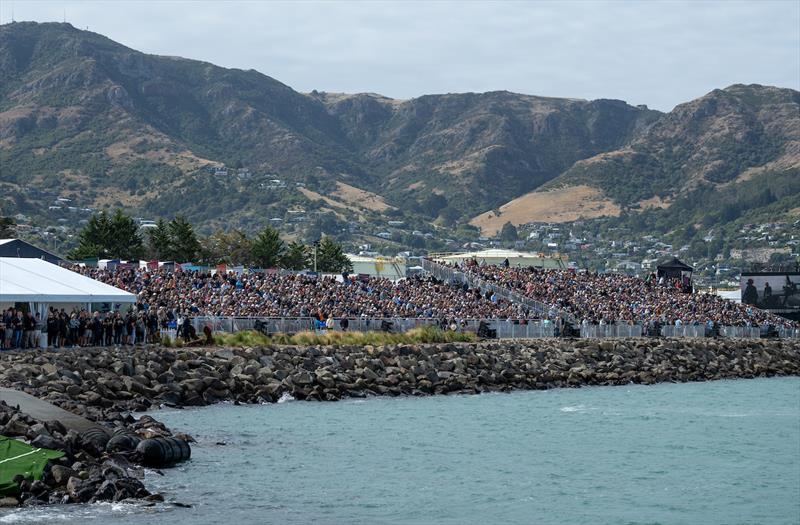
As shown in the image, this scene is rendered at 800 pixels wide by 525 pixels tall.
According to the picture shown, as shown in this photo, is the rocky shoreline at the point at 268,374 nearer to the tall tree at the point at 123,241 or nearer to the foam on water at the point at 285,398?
the foam on water at the point at 285,398

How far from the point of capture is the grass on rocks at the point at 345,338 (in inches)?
1789

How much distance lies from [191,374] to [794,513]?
19271 mm

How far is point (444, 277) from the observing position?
6662 cm

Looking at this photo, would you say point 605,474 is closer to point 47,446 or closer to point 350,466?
point 350,466

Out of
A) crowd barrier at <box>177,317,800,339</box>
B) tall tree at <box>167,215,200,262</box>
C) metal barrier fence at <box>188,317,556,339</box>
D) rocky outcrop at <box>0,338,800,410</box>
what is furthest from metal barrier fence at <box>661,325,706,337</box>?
tall tree at <box>167,215,200,262</box>

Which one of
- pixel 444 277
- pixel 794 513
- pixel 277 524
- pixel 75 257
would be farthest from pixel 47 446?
pixel 75 257

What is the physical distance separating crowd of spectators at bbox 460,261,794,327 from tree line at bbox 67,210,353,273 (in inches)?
890

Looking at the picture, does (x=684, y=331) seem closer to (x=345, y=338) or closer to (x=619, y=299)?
(x=619, y=299)

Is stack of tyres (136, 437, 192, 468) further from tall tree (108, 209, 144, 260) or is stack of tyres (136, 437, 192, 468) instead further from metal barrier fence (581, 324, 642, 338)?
tall tree (108, 209, 144, 260)

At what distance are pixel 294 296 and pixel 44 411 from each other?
81.2 ft

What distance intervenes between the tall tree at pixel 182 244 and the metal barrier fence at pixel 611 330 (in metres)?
42.1

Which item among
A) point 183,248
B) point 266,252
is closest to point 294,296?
point 183,248

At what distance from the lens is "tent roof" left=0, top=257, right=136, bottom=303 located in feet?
132

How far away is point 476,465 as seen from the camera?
99.7 ft
